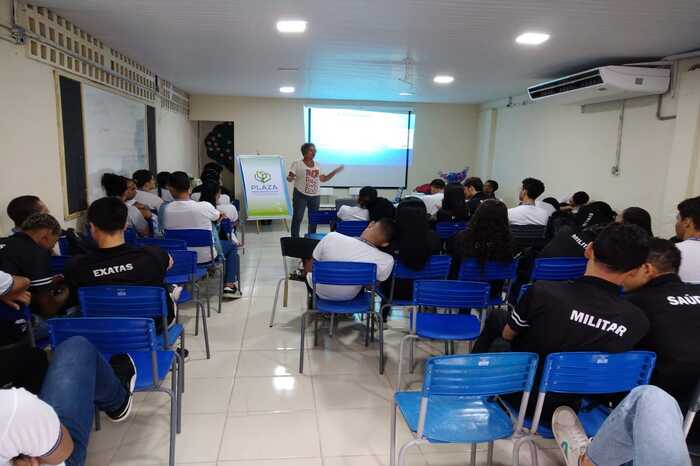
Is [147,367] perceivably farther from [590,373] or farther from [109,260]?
[590,373]

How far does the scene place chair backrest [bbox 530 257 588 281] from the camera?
10.6 ft

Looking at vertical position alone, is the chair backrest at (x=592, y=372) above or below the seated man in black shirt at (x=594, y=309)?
below

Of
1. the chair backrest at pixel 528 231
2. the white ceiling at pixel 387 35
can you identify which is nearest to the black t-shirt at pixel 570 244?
the chair backrest at pixel 528 231

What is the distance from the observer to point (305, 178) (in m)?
6.36

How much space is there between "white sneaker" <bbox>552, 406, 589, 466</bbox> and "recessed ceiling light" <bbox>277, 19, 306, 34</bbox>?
10.3 ft

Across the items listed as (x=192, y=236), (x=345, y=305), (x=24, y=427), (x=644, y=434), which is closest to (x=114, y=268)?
(x=24, y=427)

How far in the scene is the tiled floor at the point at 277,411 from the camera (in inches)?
88.2

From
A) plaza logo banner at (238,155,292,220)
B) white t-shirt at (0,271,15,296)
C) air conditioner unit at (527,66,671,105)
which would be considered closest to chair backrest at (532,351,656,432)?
white t-shirt at (0,271,15,296)

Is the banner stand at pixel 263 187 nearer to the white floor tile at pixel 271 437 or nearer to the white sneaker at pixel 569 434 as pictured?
the white floor tile at pixel 271 437

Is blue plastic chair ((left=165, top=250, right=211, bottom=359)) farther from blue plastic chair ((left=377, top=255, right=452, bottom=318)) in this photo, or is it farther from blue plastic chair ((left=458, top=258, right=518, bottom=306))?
blue plastic chair ((left=458, top=258, right=518, bottom=306))

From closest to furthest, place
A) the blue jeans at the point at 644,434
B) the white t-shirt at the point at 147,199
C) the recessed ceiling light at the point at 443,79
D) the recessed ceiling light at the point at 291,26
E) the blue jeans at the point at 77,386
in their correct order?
the blue jeans at the point at 644,434, the blue jeans at the point at 77,386, the recessed ceiling light at the point at 291,26, the white t-shirt at the point at 147,199, the recessed ceiling light at the point at 443,79

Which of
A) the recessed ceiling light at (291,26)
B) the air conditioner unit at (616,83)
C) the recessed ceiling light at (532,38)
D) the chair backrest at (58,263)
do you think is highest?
the recessed ceiling light at (532,38)

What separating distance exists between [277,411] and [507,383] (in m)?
1.45

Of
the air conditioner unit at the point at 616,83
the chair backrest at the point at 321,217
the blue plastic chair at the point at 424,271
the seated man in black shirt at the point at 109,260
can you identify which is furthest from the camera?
the chair backrest at the point at 321,217
